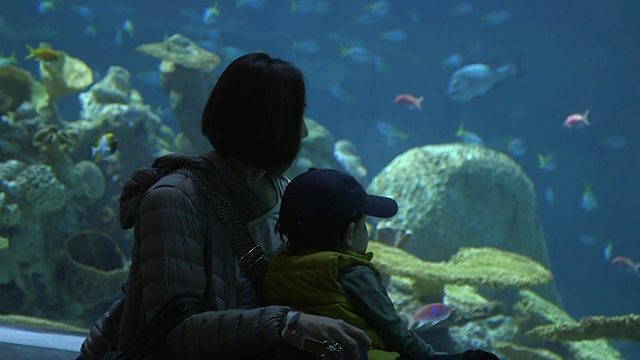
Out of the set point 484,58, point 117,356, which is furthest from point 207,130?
point 484,58

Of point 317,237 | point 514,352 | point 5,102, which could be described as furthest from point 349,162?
point 317,237

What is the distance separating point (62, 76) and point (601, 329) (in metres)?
8.32

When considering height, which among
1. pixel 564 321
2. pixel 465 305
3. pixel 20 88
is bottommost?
pixel 564 321

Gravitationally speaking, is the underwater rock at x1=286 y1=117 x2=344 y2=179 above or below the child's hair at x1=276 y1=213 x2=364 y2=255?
below

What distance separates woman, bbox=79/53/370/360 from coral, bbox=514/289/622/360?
20.8ft

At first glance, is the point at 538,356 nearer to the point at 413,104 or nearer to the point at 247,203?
the point at 247,203

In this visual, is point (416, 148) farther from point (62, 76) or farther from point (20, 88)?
point (20, 88)

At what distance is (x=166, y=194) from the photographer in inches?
51.9

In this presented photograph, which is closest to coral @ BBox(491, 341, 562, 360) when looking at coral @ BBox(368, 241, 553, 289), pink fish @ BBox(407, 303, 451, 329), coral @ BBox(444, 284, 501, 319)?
coral @ BBox(444, 284, 501, 319)

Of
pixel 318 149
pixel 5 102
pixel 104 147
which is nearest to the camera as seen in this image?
pixel 104 147

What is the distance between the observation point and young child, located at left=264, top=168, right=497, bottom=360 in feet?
4.38

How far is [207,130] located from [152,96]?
3844 centimetres

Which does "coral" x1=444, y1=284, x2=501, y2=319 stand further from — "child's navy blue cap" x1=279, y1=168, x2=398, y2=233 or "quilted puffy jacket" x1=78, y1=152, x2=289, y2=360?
"quilted puffy jacket" x1=78, y1=152, x2=289, y2=360

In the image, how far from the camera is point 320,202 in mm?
1420
